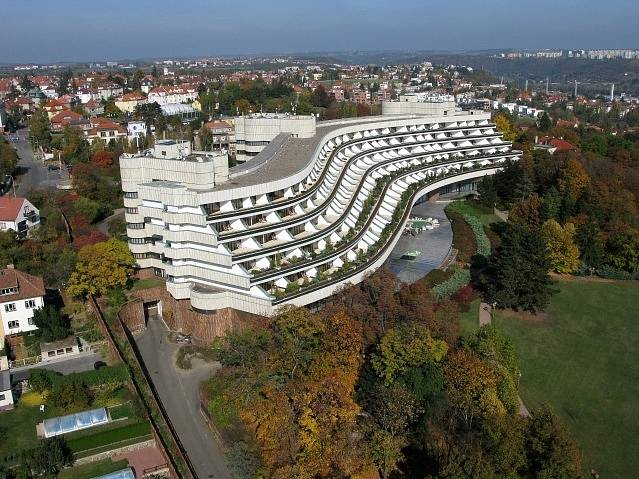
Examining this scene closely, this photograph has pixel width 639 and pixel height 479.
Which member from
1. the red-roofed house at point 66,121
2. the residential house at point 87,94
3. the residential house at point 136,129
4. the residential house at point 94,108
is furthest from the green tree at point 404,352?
the residential house at point 87,94

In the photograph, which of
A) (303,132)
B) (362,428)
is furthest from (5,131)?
(362,428)

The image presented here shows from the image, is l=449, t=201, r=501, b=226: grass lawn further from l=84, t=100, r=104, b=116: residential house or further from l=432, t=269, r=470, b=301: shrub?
l=84, t=100, r=104, b=116: residential house

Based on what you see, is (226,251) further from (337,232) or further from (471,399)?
(471,399)

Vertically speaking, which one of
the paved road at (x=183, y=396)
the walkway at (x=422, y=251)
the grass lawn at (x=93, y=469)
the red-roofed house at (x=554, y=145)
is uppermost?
the red-roofed house at (x=554, y=145)

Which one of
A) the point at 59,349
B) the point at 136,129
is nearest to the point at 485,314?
the point at 59,349

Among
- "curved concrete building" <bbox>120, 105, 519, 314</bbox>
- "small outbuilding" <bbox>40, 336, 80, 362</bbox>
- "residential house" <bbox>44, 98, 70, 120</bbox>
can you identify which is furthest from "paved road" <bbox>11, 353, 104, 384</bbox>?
"residential house" <bbox>44, 98, 70, 120</bbox>

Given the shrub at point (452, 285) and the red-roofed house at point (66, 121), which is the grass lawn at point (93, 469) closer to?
the shrub at point (452, 285)
